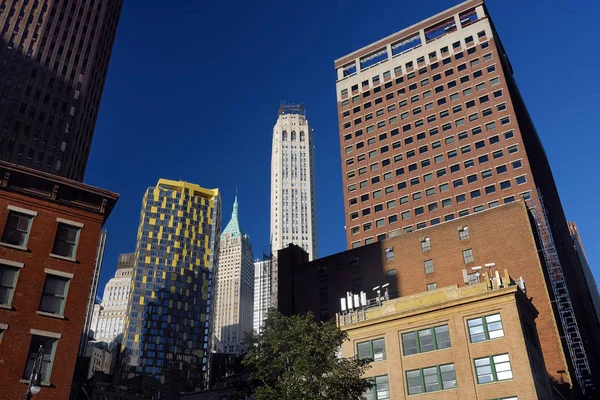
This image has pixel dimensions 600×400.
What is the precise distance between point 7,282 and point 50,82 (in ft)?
302

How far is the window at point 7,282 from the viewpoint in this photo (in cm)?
3200

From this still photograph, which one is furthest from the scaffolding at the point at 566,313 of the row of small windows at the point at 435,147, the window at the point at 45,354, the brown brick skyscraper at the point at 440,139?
the window at the point at 45,354

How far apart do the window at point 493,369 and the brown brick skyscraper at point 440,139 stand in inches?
1843

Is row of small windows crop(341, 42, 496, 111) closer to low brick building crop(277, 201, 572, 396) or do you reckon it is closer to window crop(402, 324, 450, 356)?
low brick building crop(277, 201, 572, 396)

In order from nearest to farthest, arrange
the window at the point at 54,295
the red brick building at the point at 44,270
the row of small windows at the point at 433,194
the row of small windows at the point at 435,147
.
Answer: the red brick building at the point at 44,270 → the window at the point at 54,295 → the row of small windows at the point at 433,194 → the row of small windows at the point at 435,147

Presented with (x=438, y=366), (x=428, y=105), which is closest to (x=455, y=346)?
(x=438, y=366)

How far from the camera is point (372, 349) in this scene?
4516 cm

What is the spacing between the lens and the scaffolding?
62.9m

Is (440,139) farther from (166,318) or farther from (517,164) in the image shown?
(166,318)

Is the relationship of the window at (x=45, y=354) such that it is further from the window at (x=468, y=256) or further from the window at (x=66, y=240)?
the window at (x=468, y=256)

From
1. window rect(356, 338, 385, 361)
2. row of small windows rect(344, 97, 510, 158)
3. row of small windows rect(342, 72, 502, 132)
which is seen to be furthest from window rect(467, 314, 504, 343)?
row of small windows rect(342, 72, 502, 132)

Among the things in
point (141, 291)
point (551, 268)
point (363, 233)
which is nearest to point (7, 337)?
point (551, 268)

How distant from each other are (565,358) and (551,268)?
13502 mm

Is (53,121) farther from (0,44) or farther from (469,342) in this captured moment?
(469,342)
